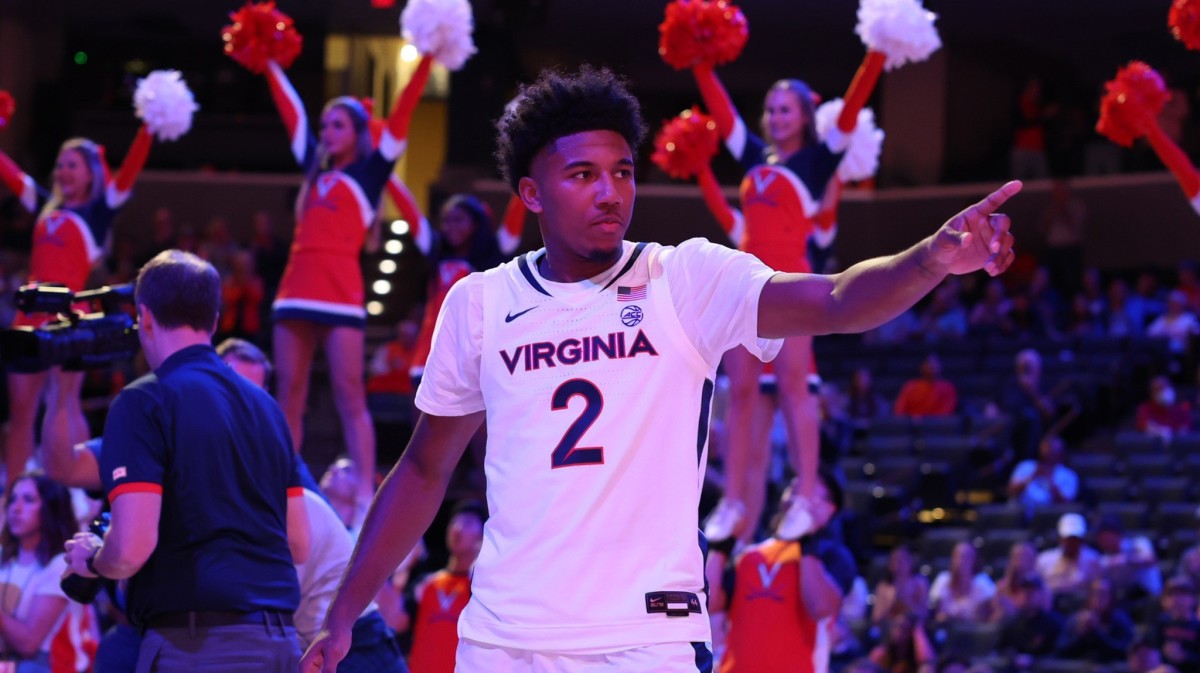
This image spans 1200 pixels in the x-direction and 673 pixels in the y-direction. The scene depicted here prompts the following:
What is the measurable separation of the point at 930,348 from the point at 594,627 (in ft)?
36.4

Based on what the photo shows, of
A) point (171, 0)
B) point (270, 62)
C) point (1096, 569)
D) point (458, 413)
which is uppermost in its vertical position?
point (171, 0)

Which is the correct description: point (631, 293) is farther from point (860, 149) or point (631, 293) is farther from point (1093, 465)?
point (1093, 465)

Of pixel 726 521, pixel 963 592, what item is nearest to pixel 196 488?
pixel 726 521

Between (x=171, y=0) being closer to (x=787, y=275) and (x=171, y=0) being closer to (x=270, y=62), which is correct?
(x=270, y=62)

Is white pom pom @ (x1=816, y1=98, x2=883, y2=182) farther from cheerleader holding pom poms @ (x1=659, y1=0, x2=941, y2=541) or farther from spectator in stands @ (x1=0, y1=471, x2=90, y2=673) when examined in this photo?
spectator in stands @ (x1=0, y1=471, x2=90, y2=673)

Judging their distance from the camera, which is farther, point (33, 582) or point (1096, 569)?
point (1096, 569)

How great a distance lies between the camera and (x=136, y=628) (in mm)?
3721

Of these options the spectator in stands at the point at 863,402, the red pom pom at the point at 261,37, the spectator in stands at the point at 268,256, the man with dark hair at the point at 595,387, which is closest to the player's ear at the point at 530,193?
the man with dark hair at the point at 595,387

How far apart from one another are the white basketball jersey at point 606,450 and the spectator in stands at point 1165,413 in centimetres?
936

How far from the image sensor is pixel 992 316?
44.6 ft

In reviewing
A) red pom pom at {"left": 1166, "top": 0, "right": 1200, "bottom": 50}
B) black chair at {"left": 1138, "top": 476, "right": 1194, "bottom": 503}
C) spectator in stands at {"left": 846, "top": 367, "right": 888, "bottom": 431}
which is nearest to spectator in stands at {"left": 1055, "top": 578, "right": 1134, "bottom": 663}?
black chair at {"left": 1138, "top": 476, "right": 1194, "bottom": 503}

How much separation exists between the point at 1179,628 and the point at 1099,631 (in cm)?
55

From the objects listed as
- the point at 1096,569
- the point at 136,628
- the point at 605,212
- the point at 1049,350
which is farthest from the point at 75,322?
the point at 1049,350

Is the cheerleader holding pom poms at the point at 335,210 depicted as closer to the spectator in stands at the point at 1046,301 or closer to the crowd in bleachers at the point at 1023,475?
the crowd in bleachers at the point at 1023,475
